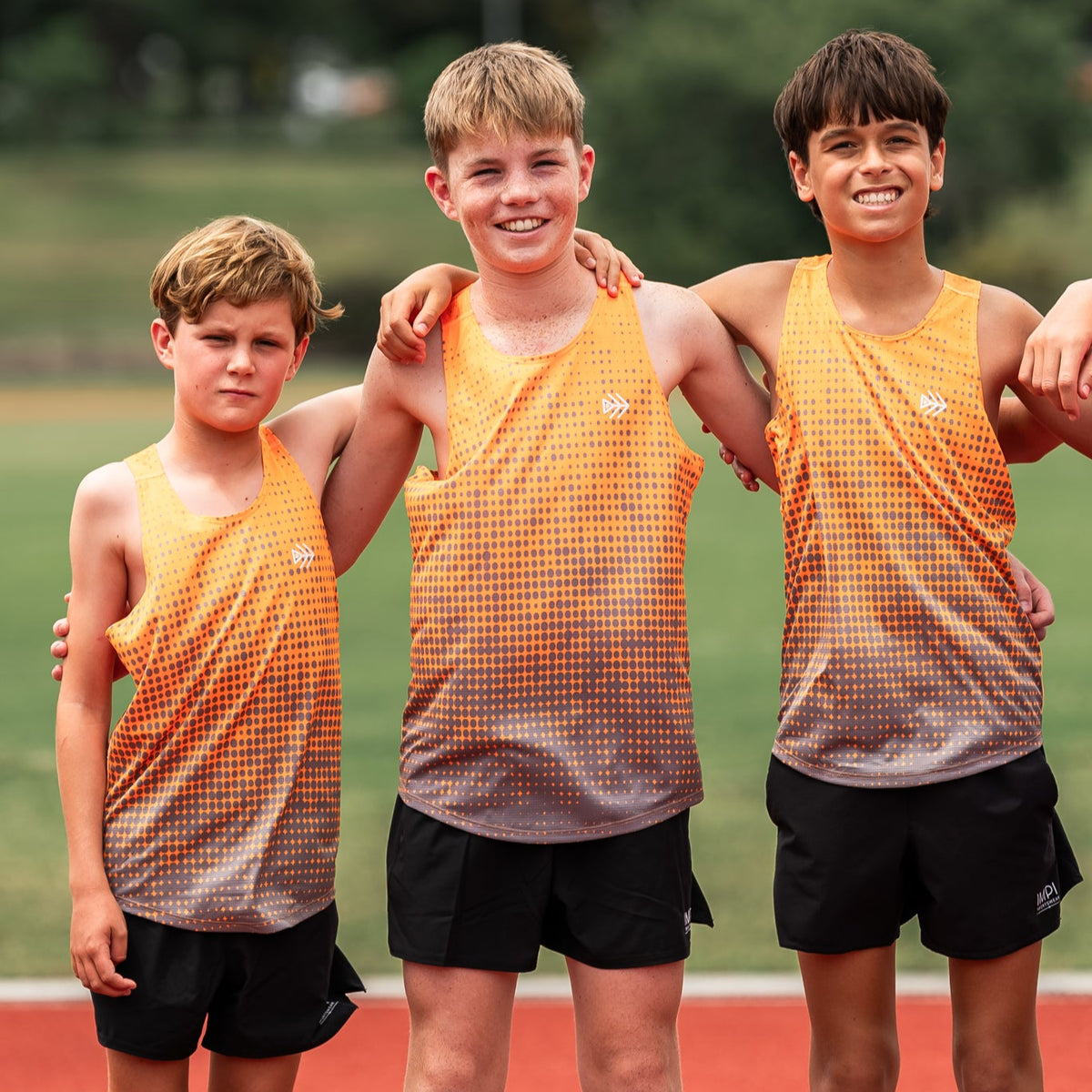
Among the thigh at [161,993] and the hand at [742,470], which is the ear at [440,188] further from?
the thigh at [161,993]

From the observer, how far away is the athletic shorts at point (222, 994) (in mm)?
2938

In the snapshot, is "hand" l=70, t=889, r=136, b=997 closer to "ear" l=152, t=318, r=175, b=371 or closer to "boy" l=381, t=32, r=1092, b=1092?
"ear" l=152, t=318, r=175, b=371

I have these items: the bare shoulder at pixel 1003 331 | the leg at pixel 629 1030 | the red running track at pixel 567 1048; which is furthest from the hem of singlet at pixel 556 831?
the red running track at pixel 567 1048

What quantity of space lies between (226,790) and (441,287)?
959mm

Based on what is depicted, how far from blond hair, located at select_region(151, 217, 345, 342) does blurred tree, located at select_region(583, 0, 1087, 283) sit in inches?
1424

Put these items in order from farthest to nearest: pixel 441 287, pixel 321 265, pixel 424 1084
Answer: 1. pixel 321 265
2. pixel 441 287
3. pixel 424 1084

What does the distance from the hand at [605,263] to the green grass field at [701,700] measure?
2423 mm

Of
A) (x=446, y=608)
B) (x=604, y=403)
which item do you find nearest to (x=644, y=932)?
(x=446, y=608)

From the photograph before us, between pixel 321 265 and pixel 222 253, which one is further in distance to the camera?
pixel 321 265

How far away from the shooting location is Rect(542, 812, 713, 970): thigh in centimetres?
292

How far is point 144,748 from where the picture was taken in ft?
9.82

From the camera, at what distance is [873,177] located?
10.1 feet

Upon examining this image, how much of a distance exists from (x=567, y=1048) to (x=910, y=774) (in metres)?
1.63

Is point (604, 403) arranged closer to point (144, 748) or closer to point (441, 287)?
point (441, 287)
